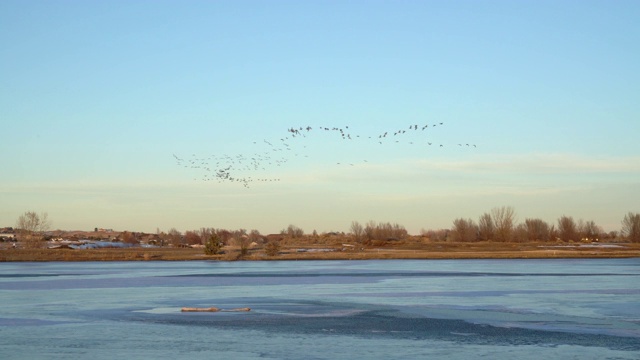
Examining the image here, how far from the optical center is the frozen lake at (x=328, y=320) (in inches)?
628

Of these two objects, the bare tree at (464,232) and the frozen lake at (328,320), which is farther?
the bare tree at (464,232)

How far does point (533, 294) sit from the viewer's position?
2831 cm

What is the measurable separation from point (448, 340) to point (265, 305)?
8.92m

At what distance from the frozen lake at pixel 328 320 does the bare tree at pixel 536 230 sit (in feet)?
324

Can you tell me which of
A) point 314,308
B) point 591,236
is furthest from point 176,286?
point 591,236

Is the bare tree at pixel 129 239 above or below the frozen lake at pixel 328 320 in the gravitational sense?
above

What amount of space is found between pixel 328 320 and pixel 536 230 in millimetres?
118635

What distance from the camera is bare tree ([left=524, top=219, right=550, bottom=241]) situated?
132 meters

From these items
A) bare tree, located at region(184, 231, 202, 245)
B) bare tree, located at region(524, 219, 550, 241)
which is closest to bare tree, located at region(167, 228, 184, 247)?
bare tree, located at region(184, 231, 202, 245)

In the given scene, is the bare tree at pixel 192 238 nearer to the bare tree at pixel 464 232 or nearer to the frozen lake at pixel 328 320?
the bare tree at pixel 464 232

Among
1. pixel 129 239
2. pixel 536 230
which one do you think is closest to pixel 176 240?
pixel 129 239

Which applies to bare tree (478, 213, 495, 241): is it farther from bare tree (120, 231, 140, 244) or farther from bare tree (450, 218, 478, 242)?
bare tree (120, 231, 140, 244)

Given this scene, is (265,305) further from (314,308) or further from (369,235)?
(369,235)

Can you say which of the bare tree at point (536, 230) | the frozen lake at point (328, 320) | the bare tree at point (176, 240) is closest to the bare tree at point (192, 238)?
the bare tree at point (176, 240)
